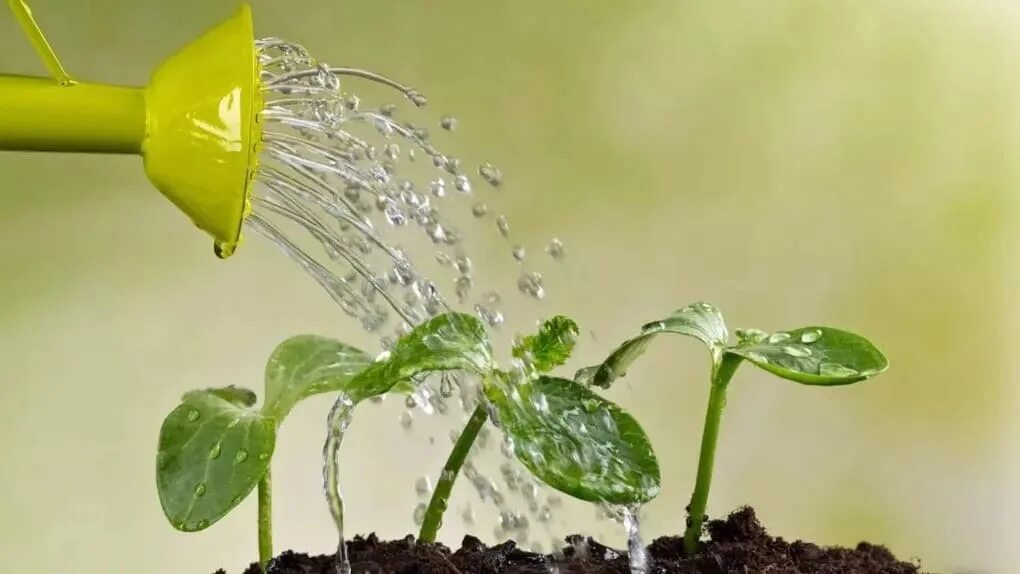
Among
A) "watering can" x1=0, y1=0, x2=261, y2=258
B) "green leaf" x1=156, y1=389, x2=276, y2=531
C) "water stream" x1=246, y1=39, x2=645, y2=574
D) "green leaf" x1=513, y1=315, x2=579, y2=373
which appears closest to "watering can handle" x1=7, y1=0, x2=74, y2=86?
"watering can" x1=0, y1=0, x2=261, y2=258

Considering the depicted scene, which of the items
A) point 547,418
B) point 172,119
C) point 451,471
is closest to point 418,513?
point 451,471

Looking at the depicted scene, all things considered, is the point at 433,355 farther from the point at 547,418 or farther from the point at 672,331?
the point at 672,331

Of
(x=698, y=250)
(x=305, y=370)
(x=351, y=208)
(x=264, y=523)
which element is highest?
(x=698, y=250)

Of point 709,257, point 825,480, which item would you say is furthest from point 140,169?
point 825,480

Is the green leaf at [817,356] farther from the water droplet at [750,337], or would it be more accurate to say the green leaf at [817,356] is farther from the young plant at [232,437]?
the young plant at [232,437]

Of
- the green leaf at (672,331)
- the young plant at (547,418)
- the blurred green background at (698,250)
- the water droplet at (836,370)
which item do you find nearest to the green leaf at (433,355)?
the young plant at (547,418)

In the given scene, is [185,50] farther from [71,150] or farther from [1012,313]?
[1012,313]
